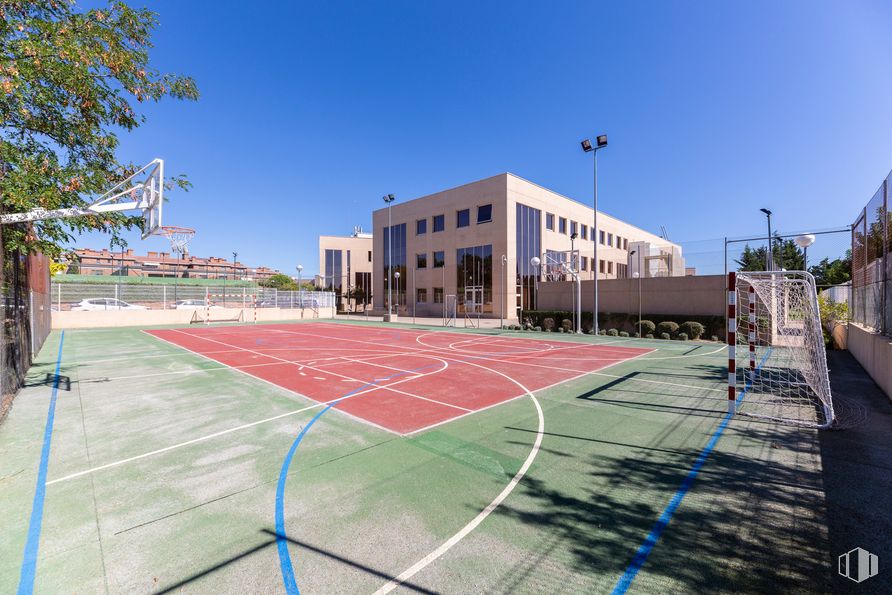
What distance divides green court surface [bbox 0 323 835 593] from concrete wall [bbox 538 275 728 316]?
1752 cm

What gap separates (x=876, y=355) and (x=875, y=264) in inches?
95.4

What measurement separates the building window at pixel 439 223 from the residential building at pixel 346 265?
22431 mm

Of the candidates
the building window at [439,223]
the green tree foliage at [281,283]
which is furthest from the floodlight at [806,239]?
the green tree foliage at [281,283]

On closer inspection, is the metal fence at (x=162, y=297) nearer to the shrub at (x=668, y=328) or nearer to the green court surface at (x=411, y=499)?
the green court surface at (x=411, y=499)

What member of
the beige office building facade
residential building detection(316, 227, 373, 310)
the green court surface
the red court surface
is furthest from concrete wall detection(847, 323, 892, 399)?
residential building detection(316, 227, 373, 310)

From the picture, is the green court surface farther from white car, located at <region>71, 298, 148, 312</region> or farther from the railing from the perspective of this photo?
the railing

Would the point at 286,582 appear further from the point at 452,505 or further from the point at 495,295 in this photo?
the point at 495,295

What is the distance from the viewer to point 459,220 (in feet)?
145

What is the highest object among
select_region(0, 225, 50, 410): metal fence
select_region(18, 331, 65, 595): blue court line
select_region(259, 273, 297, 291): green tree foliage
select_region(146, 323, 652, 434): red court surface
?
select_region(259, 273, 297, 291): green tree foliage

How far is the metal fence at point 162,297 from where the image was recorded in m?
31.6

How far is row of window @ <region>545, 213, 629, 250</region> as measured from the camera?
44.0 meters

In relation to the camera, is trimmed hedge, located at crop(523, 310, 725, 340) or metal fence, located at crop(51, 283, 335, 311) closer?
trimmed hedge, located at crop(523, 310, 725, 340)

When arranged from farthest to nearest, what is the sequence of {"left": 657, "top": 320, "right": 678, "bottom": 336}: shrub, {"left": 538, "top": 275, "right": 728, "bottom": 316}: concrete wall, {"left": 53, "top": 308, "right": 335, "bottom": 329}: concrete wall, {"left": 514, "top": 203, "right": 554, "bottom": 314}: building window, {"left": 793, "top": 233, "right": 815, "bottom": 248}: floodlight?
{"left": 514, "top": 203, "right": 554, "bottom": 314}: building window → {"left": 53, "top": 308, "right": 335, "bottom": 329}: concrete wall → {"left": 657, "top": 320, "right": 678, "bottom": 336}: shrub → {"left": 538, "top": 275, "right": 728, "bottom": 316}: concrete wall → {"left": 793, "top": 233, "right": 815, "bottom": 248}: floodlight

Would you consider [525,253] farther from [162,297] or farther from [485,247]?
[162,297]
